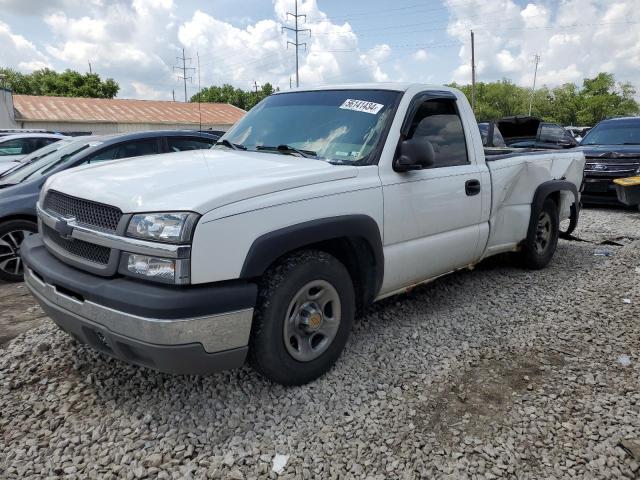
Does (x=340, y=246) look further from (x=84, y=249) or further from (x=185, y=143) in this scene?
(x=185, y=143)

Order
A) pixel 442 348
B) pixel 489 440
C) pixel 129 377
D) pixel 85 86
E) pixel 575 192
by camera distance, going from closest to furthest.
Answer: pixel 489 440 → pixel 129 377 → pixel 442 348 → pixel 575 192 → pixel 85 86

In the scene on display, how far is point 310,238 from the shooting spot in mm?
2869

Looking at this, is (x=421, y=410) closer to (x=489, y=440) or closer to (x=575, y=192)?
(x=489, y=440)

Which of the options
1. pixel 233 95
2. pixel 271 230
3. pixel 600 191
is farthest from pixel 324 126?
pixel 233 95

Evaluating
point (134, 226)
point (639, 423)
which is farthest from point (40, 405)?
point (639, 423)

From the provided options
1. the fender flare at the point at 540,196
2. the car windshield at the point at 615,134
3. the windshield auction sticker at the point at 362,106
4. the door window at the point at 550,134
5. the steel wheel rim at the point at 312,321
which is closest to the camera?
the steel wheel rim at the point at 312,321

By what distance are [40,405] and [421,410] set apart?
7.27 feet

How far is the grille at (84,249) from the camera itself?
2.67m

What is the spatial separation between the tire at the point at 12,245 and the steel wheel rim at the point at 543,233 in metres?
5.38

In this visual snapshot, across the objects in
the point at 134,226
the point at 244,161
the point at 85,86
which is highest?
the point at 85,86

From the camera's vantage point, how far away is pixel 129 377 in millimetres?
3248

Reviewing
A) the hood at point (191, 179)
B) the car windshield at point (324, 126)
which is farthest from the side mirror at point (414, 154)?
the hood at point (191, 179)

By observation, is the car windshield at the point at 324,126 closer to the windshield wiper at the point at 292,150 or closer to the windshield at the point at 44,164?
the windshield wiper at the point at 292,150

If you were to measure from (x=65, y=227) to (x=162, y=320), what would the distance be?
949mm
